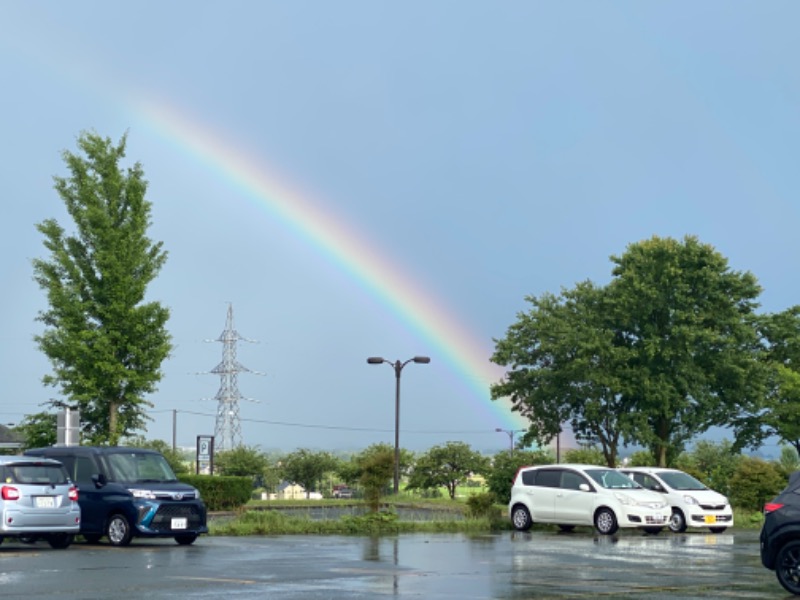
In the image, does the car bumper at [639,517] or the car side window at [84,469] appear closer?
the car side window at [84,469]

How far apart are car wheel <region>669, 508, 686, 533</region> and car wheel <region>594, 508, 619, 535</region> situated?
130 inches

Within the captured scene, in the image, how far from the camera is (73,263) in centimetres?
3747

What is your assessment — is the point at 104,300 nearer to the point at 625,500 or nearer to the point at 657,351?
the point at 625,500

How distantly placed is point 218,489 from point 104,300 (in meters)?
8.49

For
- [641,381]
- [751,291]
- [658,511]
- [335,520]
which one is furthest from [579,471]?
[751,291]

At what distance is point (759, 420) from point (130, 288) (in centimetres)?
3493

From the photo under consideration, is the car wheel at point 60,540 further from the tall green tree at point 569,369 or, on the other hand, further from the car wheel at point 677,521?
the tall green tree at point 569,369

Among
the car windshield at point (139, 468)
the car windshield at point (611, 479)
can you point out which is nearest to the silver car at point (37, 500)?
the car windshield at point (139, 468)

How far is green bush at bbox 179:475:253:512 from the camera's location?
41.4m

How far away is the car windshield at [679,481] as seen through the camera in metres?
33.0

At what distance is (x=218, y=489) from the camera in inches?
1642

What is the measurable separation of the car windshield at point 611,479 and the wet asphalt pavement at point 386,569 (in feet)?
12.9

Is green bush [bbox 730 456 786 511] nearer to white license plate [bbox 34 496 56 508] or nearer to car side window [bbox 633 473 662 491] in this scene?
car side window [bbox 633 473 662 491]

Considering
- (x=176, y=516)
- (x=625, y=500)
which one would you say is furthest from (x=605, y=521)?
(x=176, y=516)
